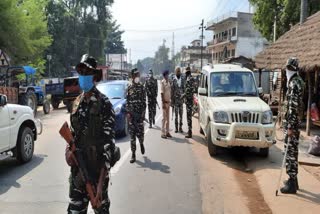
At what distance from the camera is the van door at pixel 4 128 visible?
24.7 ft

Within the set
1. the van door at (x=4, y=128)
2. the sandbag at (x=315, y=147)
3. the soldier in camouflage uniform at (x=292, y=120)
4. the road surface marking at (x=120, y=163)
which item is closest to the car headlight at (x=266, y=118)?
the sandbag at (x=315, y=147)

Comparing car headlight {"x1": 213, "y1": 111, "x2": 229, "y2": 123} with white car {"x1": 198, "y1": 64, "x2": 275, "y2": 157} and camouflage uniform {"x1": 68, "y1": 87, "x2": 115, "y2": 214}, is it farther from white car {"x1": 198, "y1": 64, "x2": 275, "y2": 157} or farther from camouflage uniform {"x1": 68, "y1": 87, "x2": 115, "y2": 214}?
camouflage uniform {"x1": 68, "y1": 87, "x2": 115, "y2": 214}

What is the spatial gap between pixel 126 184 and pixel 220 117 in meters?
2.97

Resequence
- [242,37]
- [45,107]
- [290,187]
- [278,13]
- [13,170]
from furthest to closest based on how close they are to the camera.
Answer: [242,37] < [278,13] < [45,107] < [13,170] < [290,187]

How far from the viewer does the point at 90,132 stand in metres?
3.83

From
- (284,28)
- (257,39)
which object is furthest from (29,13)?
(257,39)

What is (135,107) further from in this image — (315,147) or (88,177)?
(88,177)

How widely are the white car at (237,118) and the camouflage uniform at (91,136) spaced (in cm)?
518

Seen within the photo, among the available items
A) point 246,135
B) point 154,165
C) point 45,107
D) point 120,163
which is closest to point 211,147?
point 246,135

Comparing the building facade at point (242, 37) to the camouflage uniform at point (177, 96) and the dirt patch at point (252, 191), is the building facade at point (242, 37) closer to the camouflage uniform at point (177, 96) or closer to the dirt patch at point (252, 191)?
the camouflage uniform at point (177, 96)

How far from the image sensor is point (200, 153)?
32.0 ft

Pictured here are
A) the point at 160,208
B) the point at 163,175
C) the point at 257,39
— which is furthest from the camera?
the point at 257,39

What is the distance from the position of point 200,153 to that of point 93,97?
6.23m

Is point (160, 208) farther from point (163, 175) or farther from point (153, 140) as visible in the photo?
point (153, 140)
